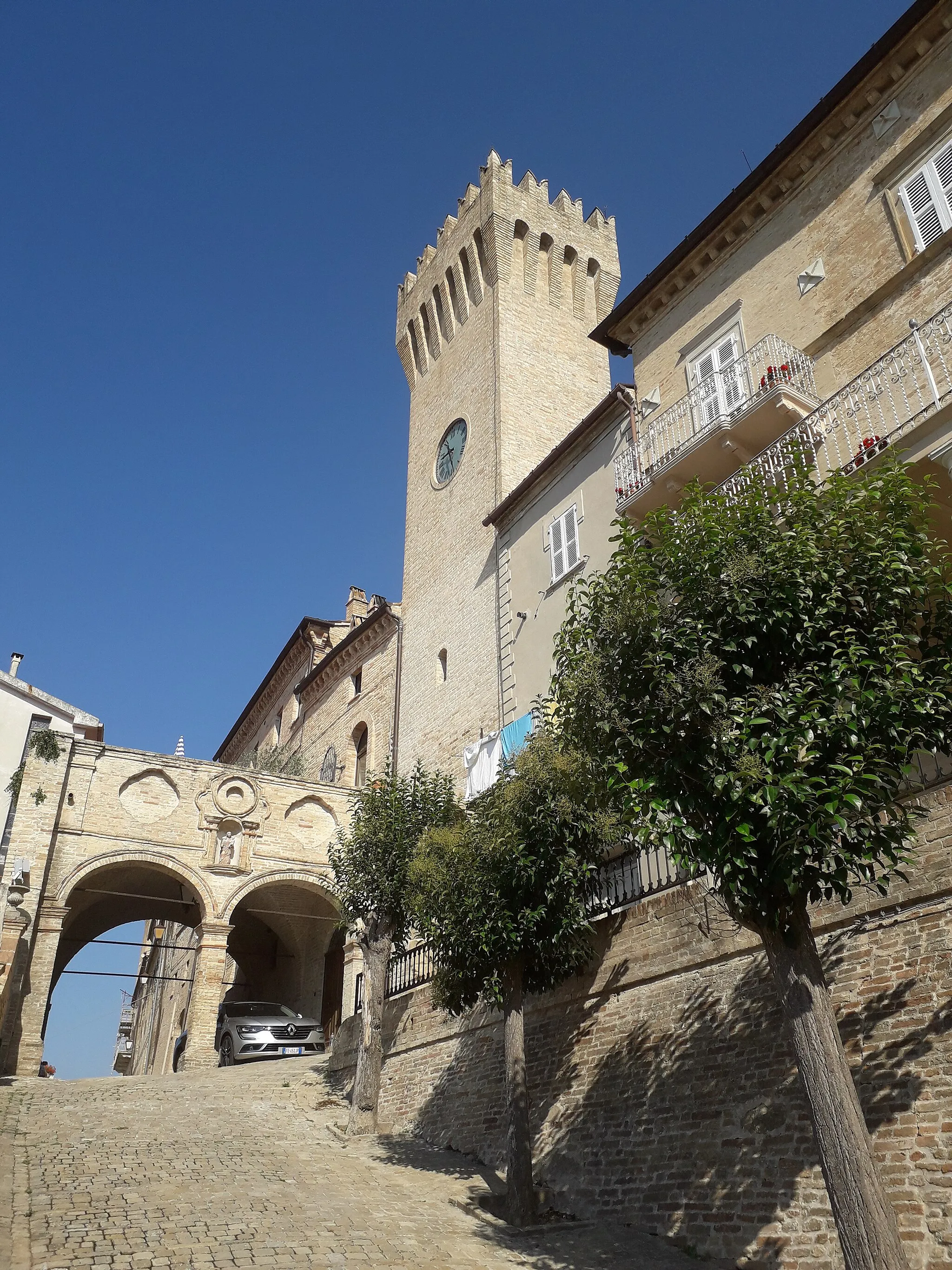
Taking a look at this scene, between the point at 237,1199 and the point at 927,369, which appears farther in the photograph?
the point at 927,369

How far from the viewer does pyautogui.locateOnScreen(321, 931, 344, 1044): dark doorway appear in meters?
25.4

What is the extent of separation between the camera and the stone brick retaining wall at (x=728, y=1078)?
762 cm

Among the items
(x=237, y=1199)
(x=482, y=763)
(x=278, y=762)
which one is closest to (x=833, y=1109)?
(x=237, y=1199)

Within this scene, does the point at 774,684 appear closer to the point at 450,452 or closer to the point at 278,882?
the point at 278,882

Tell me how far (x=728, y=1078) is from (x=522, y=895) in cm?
316

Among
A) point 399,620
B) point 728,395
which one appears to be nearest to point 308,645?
point 399,620

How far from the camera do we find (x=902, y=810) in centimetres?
738

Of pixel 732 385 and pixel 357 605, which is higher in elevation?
pixel 357 605

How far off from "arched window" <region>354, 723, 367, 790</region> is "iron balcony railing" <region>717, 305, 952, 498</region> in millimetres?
18248

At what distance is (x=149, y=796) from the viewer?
893 inches

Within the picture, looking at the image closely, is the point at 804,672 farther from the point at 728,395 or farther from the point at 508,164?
the point at 508,164

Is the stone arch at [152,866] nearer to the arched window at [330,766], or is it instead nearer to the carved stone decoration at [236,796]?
the carved stone decoration at [236,796]

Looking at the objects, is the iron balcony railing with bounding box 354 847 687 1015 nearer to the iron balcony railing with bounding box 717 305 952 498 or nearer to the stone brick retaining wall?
the stone brick retaining wall

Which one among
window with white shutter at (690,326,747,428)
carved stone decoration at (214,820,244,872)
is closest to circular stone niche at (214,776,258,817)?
carved stone decoration at (214,820,244,872)
